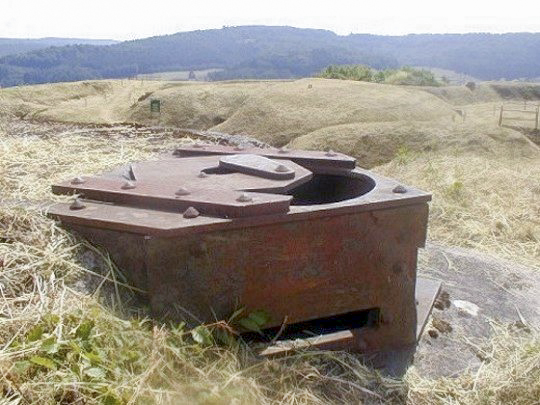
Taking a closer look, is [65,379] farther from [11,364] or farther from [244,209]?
[244,209]

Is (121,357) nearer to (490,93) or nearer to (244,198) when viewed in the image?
(244,198)

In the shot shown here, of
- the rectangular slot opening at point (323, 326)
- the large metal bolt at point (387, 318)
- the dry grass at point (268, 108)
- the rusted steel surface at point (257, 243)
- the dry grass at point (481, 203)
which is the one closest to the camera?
the rusted steel surface at point (257, 243)

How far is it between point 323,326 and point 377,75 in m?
42.1

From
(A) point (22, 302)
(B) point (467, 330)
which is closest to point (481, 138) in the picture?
(B) point (467, 330)

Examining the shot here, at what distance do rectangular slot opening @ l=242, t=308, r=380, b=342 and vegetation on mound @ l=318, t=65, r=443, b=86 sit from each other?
112ft

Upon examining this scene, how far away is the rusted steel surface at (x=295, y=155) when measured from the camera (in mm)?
3895

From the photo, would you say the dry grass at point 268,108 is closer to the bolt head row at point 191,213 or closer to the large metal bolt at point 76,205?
the large metal bolt at point 76,205

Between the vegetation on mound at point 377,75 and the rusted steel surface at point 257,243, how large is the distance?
112 ft

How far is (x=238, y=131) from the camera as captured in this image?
19.2m

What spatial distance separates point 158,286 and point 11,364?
2.71 ft

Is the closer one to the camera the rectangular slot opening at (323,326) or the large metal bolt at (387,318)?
the rectangular slot opening at (323,326)

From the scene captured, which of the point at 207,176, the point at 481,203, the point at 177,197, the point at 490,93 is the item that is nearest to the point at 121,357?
the point at 177,197

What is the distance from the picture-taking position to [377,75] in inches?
1719

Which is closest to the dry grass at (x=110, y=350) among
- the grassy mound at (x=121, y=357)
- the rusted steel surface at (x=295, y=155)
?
the grassy mound at (x=121, y=357)
